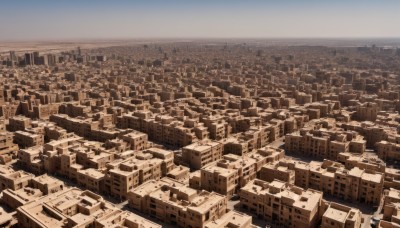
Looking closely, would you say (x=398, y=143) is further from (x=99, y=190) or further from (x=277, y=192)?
(x=99, y=190)

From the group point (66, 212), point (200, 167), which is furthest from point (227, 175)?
point (66, 212)

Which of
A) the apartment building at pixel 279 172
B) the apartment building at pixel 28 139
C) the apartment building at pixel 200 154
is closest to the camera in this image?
the apartment building at pixel 279 172

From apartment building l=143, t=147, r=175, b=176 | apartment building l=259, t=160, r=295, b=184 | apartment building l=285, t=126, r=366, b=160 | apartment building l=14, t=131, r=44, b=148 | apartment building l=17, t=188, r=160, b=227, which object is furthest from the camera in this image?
apartment building l=14, t=131, r=44, b=148

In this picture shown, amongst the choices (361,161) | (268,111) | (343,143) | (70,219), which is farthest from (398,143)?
(70,219)

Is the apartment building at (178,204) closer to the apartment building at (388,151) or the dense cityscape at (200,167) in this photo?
the dense cityscape at (200,167)

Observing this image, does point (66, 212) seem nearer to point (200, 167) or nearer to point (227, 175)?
point (227, 175)

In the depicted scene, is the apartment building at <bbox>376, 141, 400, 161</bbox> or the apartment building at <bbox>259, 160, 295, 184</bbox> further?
the apartment building at <bbox>376, 141, 400, 161</bbox>

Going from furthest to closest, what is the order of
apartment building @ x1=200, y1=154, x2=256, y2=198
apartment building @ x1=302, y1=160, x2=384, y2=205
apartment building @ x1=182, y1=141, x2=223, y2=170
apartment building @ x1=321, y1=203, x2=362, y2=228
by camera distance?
apartment building @ x1=182, y1=141, x2=223, y2=170 < apartment building @ x1=200, y1=154, x2=256, y2=198 < apartment building @ x1=302, y1=160, x2=384, y2=205 < apartment building @ x1=321, y1=203, x2=362, y2=228

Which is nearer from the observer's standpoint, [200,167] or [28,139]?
[200,167]

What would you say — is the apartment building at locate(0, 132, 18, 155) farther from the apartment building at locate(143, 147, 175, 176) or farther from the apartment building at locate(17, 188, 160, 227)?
the apartment building at locate(17, 188, 160, 227)

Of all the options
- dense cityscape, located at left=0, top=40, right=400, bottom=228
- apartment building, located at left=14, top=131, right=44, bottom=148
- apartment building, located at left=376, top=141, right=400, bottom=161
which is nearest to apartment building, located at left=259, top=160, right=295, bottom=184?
dense cityscape, located at left=0, top=40, right=400, bottom=228

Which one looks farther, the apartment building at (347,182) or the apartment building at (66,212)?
the apartment building at (347,182)

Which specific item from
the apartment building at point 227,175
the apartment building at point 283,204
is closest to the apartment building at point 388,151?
the apartment building at point 227,175
